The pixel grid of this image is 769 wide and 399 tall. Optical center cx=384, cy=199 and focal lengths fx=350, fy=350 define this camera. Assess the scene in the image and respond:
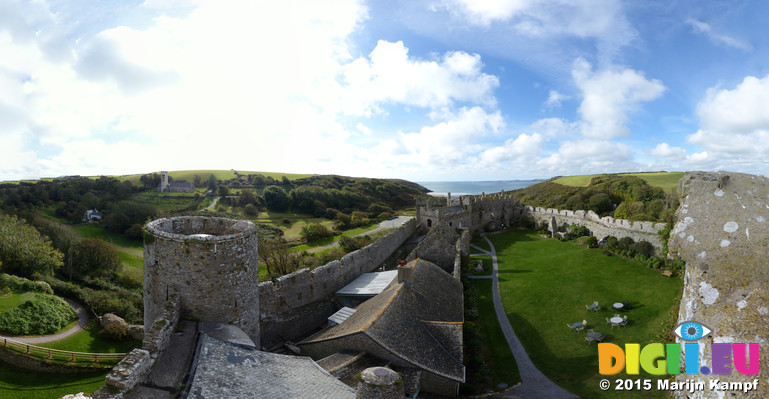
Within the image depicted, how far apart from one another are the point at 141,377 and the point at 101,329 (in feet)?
69.6

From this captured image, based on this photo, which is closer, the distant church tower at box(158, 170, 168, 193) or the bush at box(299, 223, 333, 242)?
the bush at box(299, 223, 333, 242)

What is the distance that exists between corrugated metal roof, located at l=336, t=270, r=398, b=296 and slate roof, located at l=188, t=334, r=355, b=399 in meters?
10.0

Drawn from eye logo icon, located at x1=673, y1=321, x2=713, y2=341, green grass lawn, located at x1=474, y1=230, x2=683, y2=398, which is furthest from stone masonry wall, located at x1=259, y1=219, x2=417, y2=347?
eye logo icon, located at x1=673, y1=321, x2=713, y2=341

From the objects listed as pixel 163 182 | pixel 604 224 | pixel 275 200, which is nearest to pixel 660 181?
pixel 604 224

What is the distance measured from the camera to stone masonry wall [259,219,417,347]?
1689 cm

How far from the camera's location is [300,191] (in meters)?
69.6

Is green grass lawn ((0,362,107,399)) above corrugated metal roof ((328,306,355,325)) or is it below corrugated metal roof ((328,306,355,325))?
below

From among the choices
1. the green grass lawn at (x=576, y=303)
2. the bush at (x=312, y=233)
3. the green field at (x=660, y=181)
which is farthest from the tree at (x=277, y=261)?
the green field at (x=660, y=181)

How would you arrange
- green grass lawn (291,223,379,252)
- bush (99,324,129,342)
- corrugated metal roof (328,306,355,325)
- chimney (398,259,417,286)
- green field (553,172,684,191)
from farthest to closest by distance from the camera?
green field (553,172,684,191) < green grass lawn (291,223,379,252) < bush (99,324,129,342) < chimney (398,259,417,286) < corrugated metal roof (328,306,355,325)

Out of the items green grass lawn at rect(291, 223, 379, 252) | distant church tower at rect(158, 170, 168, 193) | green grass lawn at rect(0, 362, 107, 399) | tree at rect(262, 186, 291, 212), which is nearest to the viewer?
green grass lawn at rect(0, 362, 107, 399)

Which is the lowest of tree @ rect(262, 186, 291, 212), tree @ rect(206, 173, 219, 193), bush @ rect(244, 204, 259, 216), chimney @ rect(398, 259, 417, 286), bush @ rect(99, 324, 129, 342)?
bush @ rect(99, 324, 129, 342)

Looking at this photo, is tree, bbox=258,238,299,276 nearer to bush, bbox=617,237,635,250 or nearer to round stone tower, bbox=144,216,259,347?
round stone tower, bbox=144,216,259,347

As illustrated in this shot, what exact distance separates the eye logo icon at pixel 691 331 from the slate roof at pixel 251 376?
7653mm

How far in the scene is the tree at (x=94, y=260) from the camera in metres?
34.8
